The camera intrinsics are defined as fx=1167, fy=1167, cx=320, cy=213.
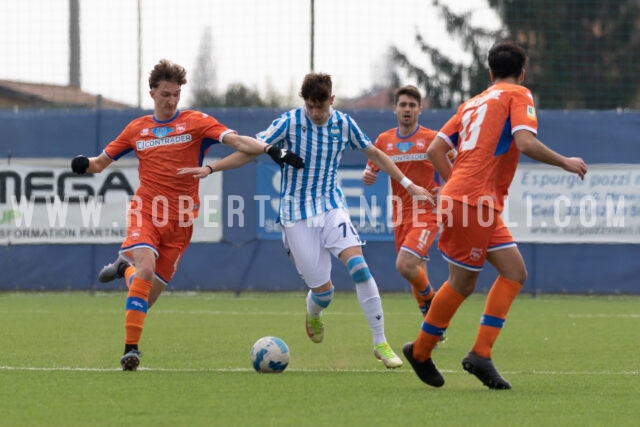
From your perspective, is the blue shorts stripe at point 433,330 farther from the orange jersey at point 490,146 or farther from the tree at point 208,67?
the tree at point 208,67

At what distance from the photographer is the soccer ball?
7.97 m

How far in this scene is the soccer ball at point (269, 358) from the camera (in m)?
7.97

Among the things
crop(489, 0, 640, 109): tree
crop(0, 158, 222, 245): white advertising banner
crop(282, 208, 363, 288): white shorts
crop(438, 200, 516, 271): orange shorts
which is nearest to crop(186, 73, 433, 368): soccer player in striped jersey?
crop(282, 208, 363, 288): white shorts

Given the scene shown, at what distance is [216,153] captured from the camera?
56.5ft

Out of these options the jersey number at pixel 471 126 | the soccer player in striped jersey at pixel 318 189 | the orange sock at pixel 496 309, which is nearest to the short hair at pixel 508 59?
the jersey number at pixel 471 126

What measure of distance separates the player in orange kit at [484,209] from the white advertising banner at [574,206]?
9.76m

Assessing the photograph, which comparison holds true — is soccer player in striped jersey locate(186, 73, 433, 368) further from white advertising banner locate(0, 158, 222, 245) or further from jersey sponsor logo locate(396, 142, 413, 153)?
white advertising banner locate(0, 158, 222, 245)

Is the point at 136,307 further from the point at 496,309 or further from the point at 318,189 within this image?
the point at 496,309

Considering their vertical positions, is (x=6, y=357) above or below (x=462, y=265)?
below

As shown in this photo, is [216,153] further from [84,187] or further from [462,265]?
[462,265]

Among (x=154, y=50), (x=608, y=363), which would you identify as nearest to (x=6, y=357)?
(x=608, y=363)

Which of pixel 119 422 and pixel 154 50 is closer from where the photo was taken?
pixel 119 422

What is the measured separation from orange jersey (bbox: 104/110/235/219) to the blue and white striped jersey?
→ 1.54ft

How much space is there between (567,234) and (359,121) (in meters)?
3.46
